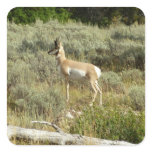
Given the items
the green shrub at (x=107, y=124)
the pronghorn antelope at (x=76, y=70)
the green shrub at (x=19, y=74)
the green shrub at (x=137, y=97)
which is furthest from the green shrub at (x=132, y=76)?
the green shrub at (x=19, y=74)

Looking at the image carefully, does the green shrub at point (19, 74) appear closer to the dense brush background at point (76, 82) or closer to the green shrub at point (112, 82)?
the dense brush background at point (76, 82)

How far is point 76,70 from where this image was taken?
20.0ft

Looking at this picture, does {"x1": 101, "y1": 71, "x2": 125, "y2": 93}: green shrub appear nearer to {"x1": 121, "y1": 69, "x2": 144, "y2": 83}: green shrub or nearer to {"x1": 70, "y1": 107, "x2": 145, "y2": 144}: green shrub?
{"x1": 121, "y1": 69, "x2": 144, "y2": 83}: green shrub

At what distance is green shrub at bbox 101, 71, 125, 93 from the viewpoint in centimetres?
614

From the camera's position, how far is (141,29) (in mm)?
6184

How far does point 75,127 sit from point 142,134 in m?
0.96

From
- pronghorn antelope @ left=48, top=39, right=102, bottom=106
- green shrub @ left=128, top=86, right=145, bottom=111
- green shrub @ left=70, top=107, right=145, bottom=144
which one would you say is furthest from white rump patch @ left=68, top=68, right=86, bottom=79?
green shrub @ left=128, top=86, right=145, bottom=111

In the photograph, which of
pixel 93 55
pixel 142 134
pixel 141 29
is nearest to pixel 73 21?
pixel 93 55

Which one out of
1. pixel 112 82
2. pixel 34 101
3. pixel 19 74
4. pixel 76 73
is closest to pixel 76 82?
pixel 76 73

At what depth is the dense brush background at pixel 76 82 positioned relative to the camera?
5836 millimetres

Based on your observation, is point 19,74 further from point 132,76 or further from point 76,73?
point 132,76

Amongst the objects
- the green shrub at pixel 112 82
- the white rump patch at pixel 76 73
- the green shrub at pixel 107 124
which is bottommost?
the green shrub at pixel 107 124

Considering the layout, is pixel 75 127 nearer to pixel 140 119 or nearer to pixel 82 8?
pixel 140 119

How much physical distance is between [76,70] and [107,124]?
91cm
